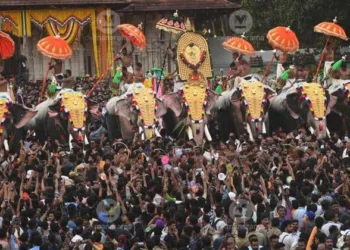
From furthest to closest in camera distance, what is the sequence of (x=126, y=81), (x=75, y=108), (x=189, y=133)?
1. (x=126, y=81)
2. (x=189, y=133)
3. (x=75, y=108)

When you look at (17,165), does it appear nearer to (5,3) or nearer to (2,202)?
(2,202)

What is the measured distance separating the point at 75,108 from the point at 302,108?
13.2 feet

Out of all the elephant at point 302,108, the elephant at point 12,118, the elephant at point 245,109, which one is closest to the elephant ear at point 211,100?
the elephant at point 245,109

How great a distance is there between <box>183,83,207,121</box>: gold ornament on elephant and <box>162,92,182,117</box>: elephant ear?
0.20 m

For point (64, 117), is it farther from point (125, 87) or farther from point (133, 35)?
point (133, 35)

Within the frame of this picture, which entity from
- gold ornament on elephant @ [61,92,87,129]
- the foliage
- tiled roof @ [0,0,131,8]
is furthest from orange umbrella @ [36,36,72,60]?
→ the foliage

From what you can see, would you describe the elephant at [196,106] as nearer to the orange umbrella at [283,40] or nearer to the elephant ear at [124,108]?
the elephant ear at [124,108]

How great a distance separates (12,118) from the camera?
95.9 feet

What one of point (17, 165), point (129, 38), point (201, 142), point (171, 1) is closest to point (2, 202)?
point (17, 165)

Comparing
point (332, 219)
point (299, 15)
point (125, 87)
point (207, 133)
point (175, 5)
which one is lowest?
point (207, 133)

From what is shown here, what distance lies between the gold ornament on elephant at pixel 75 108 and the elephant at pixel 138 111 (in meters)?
0.79

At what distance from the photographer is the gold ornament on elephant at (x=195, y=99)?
30.1 metres

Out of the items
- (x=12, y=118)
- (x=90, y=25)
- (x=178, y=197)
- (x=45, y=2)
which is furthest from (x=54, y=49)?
(x=90, y=25)

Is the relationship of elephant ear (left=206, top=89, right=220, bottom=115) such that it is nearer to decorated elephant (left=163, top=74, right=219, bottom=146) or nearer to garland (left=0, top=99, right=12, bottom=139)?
decorated elephant (left=163, top=74, right=219, bottom=146)
